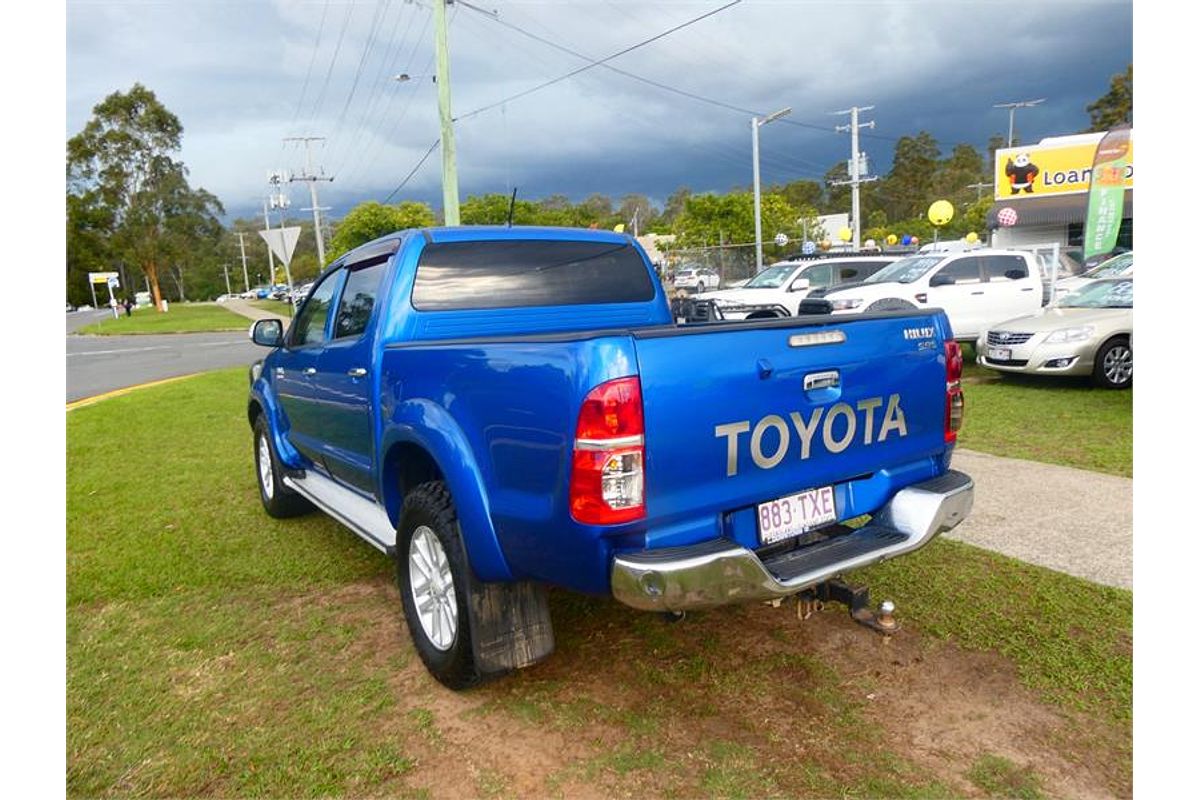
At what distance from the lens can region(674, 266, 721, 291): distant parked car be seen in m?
35.1

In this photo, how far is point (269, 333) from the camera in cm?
521

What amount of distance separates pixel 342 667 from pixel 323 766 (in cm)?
73

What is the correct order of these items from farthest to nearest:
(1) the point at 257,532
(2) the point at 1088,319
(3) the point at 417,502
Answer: (2) the point at 1088,319 < (1) the point at 257,532 < (3) the point at 417,502

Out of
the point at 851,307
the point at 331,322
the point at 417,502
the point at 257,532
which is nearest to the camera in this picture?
the point at 417,502

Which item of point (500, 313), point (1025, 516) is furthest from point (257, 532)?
→ point (1025, 516)

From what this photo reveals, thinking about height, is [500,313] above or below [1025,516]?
above

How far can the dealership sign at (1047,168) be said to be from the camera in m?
29.0

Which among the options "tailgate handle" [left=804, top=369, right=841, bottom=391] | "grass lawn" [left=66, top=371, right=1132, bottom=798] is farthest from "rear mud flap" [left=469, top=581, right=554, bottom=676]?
"tailgate handle" [left=804, top=369, right=841, bottom=391]

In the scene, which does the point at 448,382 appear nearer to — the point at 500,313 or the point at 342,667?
the point at 500,313

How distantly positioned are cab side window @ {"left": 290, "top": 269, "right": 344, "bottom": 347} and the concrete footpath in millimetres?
3917

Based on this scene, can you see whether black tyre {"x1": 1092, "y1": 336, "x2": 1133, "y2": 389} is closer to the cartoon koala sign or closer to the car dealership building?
the car dealership building

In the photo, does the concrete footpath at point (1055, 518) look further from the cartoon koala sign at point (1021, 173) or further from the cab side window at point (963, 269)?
the cartoon koala sign at point (1021, 173)

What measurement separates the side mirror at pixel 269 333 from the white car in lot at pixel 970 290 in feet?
31.3
